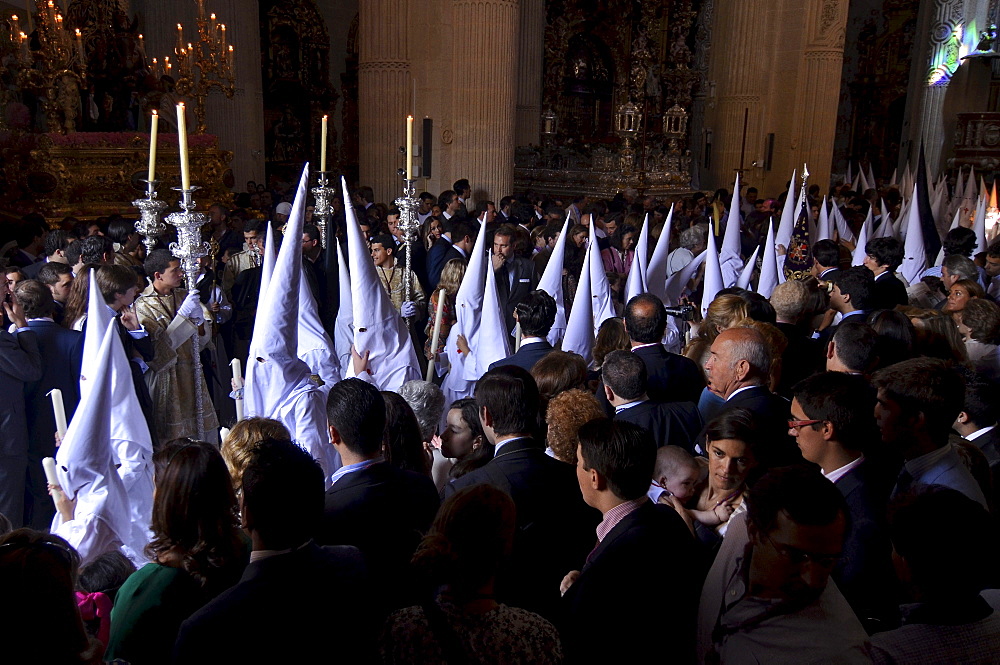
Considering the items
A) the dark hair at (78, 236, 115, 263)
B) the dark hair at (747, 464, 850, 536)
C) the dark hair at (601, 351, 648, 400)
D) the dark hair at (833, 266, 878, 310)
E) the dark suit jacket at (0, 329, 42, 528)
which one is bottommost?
the dark suit jacket at (0, 329, 42, 528)

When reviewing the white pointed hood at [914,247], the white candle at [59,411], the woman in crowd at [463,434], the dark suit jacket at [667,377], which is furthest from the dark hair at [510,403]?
the white pointed hood at [914,247]

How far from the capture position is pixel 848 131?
2822 cm

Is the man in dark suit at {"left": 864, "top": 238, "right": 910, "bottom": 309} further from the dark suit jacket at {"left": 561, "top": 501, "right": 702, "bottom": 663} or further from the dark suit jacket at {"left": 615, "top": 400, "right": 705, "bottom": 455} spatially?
the dark suit jacket at {"left": 561, "top": 501, "right": 702, "bottom": 663}

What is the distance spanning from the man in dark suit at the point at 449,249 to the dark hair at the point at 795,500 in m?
5.33

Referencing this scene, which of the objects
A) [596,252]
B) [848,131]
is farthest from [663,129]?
[596,252]

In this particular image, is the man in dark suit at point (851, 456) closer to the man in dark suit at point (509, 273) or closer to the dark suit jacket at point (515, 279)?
the man in dark suit at point (509, 273)

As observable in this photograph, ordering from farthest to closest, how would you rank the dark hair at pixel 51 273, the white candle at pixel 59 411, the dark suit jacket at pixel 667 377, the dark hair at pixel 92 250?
the dark hair at pixel 92 250 → the dark hair at pixel 51 273 → the dark suit jacket at pixel 667 377 → the white candle at pixel 59 411

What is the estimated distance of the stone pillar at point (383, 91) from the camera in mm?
14305

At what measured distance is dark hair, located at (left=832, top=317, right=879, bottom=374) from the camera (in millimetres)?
4219

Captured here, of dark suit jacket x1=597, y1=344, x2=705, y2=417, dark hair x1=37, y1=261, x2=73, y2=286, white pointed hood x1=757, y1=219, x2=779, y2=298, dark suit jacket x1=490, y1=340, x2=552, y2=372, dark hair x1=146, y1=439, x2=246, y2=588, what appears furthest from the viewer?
white pointed hood x1=757, y1=219, x2=779, y2=298

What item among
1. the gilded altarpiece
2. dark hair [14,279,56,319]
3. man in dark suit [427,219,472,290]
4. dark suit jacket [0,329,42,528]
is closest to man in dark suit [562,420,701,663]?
dark suit jacket [0,329,42,528]

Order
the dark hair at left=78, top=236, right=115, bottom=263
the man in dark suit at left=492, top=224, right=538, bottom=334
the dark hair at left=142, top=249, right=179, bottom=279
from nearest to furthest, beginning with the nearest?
the dark hair at left=142, top=249, right=179, bottom=279 < the dark hair at left=78, top=236, right=115, bottom=263 < the man in dark suit at left=492, top=224, right=538, bottom=334

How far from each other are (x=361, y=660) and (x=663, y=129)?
22422mm

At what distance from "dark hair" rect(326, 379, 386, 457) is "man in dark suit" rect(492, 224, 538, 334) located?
12.8 ft
